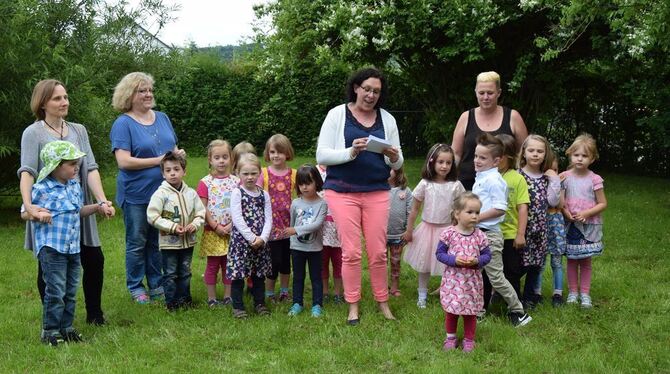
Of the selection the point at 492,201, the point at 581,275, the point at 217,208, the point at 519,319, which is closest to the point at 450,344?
the point at 519,319

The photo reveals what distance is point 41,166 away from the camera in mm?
4863

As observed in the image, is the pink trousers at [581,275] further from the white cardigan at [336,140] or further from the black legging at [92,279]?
the black legging at [92,279]

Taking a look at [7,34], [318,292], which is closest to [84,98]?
[7,34]

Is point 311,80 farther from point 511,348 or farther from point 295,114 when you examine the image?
→ point 511,348

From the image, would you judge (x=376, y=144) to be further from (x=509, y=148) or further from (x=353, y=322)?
(x=353, y=322)

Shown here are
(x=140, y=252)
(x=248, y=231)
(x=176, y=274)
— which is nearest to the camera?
(x=248, y=231)

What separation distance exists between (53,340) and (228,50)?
22.0 m

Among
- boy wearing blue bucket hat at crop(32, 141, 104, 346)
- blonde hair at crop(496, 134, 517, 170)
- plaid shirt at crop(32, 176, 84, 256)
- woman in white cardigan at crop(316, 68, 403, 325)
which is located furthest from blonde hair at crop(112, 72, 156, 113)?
blonde hair at crop(496, 134, 517, 170)

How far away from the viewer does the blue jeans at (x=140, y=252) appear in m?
5.80

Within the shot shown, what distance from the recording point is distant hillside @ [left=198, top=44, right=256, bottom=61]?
23259mm

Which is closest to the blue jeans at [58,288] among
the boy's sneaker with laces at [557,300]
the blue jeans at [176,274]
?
the blue jeans at [176,274]

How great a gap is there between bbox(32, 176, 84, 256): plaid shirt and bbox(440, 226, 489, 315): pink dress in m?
2.52

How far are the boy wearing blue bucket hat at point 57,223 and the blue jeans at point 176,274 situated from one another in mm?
823

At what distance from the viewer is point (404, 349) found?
4.74 metres
